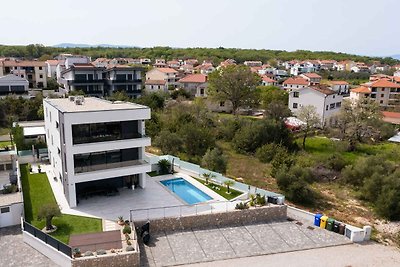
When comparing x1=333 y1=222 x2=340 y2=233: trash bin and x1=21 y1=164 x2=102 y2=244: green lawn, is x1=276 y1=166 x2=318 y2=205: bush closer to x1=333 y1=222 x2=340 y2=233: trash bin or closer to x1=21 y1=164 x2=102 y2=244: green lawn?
x1=333 y1=222 x2=340 y2=233: trash bin

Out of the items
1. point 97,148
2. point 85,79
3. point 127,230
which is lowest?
point 127,230

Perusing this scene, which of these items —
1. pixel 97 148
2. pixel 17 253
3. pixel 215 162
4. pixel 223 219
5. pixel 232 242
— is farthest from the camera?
pixel 215 162

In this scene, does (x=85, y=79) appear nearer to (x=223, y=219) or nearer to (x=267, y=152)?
(x=267, y=152)

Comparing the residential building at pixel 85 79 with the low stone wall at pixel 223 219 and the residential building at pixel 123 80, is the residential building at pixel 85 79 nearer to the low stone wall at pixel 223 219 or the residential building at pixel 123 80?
the residential building at pixel 123 80

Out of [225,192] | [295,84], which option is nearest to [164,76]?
[295,84]

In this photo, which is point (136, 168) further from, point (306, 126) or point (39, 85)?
point (39, 85)
